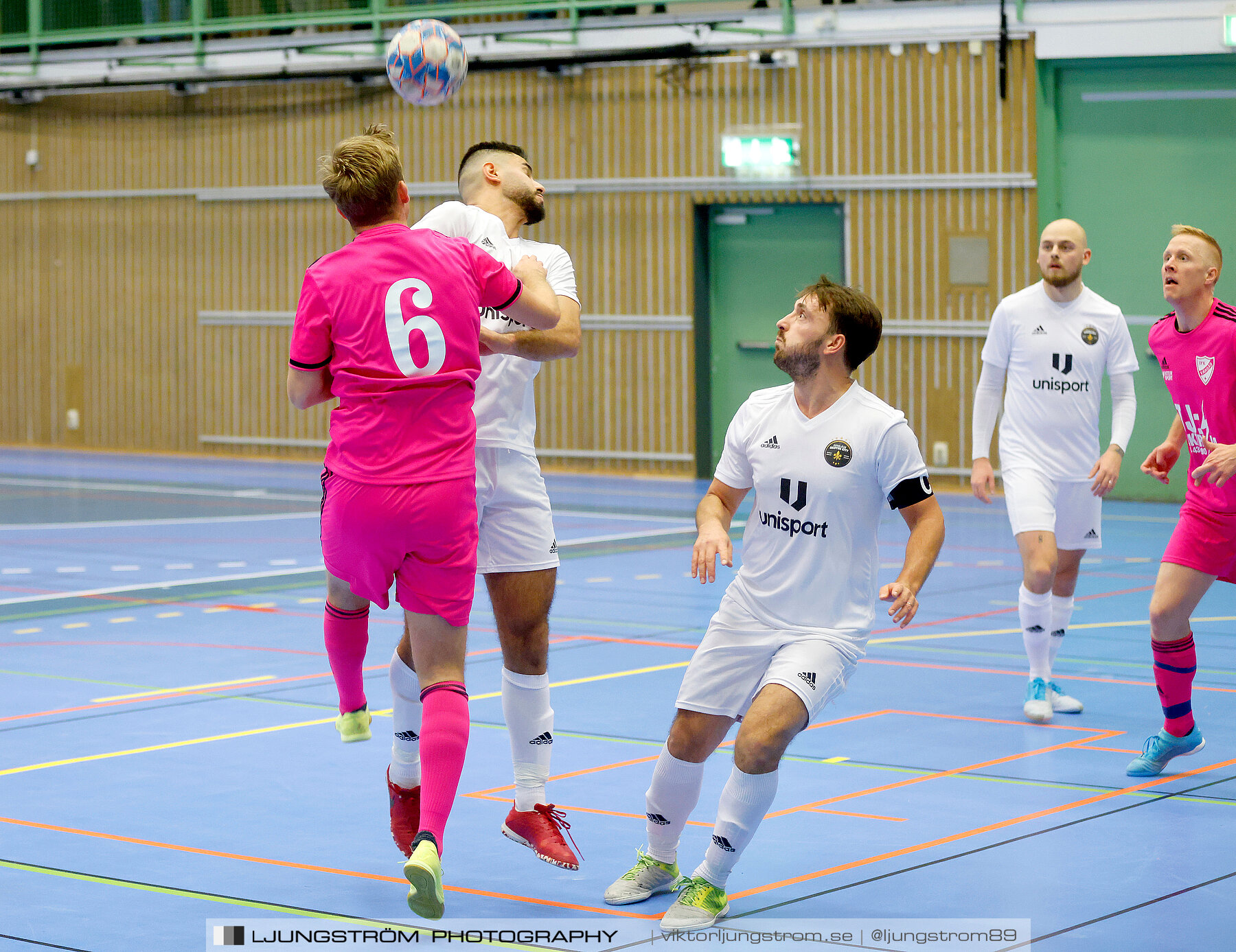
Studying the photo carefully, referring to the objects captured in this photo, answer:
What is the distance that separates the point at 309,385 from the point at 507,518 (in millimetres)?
959

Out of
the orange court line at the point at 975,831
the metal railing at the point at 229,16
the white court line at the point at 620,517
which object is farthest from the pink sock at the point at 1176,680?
the metal railing at the point at 229,16

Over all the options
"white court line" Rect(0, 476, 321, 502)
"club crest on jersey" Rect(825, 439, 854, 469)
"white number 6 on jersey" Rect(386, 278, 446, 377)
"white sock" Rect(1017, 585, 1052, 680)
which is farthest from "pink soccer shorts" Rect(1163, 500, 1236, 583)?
"white court line" Rect(0, 476, 321, 502)

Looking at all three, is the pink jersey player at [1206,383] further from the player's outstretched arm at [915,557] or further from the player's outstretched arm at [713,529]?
the player's outstretched arm at [713,529]

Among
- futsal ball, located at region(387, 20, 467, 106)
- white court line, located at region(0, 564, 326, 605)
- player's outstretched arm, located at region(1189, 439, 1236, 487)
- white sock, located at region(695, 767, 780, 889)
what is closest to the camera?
white sock, located at region(695, 767, 780, 889)

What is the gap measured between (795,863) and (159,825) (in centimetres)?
222

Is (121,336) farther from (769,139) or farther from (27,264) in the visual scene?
(769,139)

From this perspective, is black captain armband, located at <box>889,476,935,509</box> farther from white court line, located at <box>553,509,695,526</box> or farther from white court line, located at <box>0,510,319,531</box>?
white court line, located at <box>0,510,319,531</box>

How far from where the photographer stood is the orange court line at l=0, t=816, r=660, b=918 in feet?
16.1

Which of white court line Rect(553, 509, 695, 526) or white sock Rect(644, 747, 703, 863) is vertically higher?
white sock Rect(644, 747, 703, 863)

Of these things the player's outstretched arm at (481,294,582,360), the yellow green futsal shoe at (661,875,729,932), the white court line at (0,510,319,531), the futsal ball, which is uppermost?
the futsal ball

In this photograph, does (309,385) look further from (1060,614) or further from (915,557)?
(1060,614)

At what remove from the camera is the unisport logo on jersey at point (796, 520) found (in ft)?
16.1

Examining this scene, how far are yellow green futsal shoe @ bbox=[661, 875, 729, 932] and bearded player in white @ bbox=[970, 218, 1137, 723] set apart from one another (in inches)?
140

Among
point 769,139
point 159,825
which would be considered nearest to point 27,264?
point 769,139
